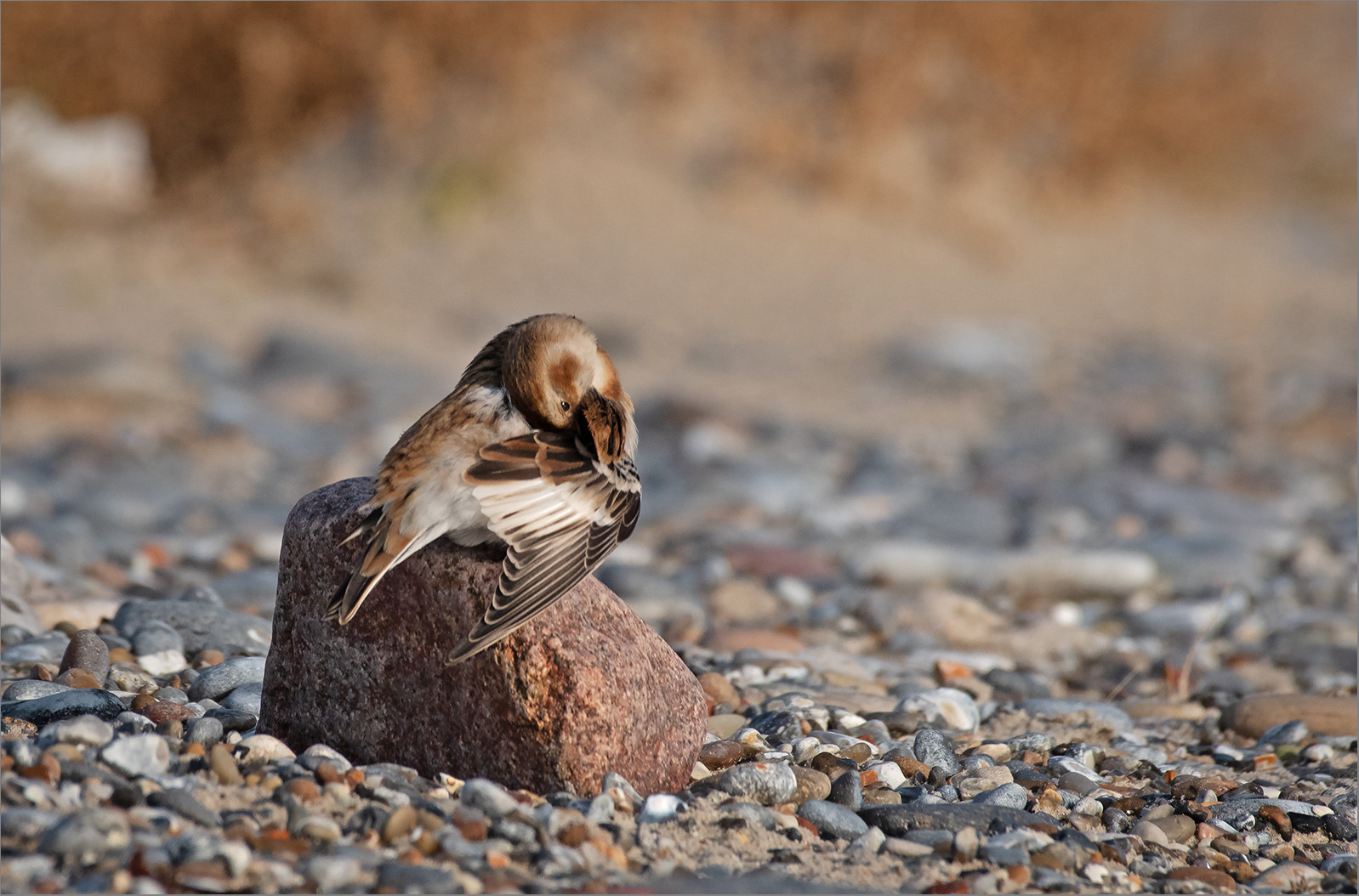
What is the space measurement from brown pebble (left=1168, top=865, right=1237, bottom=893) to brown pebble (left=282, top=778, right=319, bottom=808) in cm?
172

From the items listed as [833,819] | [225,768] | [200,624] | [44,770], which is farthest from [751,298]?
[44,770]

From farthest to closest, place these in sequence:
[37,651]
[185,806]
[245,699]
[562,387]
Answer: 1. [37,651]
2. [245,699]
3. [562,387]
4. [185,806]

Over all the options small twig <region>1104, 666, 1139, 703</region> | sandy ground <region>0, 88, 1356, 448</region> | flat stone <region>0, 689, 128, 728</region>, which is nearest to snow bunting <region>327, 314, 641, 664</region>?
flat stone <region>0, 689, 128, 728</region>

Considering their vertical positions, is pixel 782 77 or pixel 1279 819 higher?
pixel 782 77

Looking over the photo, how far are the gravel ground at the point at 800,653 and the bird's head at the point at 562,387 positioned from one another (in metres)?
0.78

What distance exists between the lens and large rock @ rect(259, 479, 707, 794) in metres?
2.73

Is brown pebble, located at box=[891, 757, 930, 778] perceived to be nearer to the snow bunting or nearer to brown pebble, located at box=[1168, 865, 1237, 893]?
brown pebble, located at box=[1168, 865, 1237, 893]

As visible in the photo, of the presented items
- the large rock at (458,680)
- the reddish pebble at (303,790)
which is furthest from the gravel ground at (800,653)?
the large rock at (458,680)

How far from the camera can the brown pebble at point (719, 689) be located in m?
3.67

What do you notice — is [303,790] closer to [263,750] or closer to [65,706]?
[263,750]

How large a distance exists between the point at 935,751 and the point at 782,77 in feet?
27.7

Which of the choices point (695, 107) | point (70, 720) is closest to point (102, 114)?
point (695, 107)

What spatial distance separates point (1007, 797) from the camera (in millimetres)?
2986

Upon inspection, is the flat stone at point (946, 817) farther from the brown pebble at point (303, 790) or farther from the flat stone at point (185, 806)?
the flat stone at point (185, 806)
